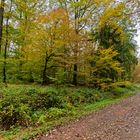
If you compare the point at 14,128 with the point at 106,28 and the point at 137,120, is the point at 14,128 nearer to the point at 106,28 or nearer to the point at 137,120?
the point at 137,120

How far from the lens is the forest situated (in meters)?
17.0

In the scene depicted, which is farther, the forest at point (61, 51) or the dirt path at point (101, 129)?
the forest at point (61, 51)

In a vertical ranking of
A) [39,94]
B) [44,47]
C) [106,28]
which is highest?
[106,28]

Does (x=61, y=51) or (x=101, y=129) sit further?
(x=61, y=51)

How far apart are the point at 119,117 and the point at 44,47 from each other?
25.3 feet

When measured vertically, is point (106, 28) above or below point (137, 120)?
above

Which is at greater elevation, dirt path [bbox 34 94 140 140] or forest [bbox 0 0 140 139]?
forest [bbox 0 0 140 139]

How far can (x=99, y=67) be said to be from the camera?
22938mm

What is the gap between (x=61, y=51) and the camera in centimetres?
2016

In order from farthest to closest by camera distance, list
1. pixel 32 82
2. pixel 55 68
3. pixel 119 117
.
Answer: pixel 32 82 < pixel 55 68 < pixel 119 117

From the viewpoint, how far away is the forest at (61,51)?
1698 cm

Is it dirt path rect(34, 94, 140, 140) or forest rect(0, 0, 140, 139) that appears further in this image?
forest rect(0, 0, 140, 139)

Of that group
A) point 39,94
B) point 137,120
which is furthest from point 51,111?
point 137,120

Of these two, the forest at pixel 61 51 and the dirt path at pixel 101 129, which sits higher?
the forest at pixel 61 51
